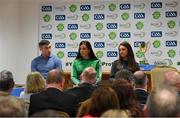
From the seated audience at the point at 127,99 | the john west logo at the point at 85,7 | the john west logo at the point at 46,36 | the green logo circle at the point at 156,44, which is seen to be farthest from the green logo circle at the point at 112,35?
the seated audience at the point at 127,99

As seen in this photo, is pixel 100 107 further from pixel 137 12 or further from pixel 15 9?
pixel 15 9

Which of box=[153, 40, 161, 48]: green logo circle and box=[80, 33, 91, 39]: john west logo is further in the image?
box=[80, 33, 91, 39]: john west logo

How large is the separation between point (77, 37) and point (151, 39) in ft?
6.06

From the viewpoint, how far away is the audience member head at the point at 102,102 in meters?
2.94

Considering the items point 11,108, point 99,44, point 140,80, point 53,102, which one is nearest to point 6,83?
point 53,102

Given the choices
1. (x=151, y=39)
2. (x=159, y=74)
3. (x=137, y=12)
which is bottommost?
(x=159, y=74)

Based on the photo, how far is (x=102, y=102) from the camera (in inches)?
116

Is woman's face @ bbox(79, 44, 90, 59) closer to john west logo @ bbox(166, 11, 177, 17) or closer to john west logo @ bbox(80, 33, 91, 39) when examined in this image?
john west logo @ bbox(80, 33, 91, 39)

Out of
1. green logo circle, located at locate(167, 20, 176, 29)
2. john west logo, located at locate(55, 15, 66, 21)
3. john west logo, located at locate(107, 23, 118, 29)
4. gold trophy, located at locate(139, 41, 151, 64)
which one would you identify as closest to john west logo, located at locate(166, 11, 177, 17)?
green logo circle, located at locate(167, 20, 176, 29)

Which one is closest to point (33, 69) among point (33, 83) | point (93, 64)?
point (93, 64)

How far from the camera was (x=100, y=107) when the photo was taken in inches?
116

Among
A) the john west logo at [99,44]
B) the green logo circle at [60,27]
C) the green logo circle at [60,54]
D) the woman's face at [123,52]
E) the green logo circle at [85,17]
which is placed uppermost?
the green logo circle at [85,17]

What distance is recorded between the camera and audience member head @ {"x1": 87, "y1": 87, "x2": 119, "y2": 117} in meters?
2.94

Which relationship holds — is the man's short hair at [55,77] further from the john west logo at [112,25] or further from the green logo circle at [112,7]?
the green logo circle at [112,7]
